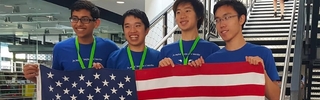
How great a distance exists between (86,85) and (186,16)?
2.73 ft

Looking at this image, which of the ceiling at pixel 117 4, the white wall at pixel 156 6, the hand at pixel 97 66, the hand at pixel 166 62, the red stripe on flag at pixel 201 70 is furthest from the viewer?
the ceiling at pixel 117 4

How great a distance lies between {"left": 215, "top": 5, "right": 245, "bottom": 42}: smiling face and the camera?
221 centimetres

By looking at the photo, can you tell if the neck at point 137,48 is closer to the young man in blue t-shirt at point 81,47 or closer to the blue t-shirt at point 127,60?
the blue t-shirt at point 127,60

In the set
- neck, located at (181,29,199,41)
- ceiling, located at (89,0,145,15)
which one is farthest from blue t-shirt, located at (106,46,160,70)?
ceiling, located at (89,0,145,15)

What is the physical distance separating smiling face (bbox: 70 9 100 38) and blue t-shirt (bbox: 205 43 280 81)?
838 mm

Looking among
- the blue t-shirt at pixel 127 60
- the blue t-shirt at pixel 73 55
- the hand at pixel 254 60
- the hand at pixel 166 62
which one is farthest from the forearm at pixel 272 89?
the blue t-shirt at pixel 73 55

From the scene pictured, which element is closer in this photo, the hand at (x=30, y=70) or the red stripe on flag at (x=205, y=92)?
the red stripe on flag at (x=205, y=92)

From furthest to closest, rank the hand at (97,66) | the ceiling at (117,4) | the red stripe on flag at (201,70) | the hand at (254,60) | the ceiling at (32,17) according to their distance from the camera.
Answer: the ceiling at (117,4)
the ceiling at (32,17)
the hand at (97,66)
the red stripe on flag at (201,70)
the hand at (254,60)

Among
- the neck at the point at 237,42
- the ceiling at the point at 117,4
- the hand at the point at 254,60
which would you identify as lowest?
the hand at the point at 254,60

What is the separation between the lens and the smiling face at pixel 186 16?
2.44 meters

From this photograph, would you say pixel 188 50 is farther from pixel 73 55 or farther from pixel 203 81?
pixel 73 55

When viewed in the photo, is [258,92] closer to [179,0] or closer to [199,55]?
[199,55]

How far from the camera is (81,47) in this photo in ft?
8.30

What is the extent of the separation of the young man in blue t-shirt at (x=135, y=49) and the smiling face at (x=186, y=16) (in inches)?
9.6
